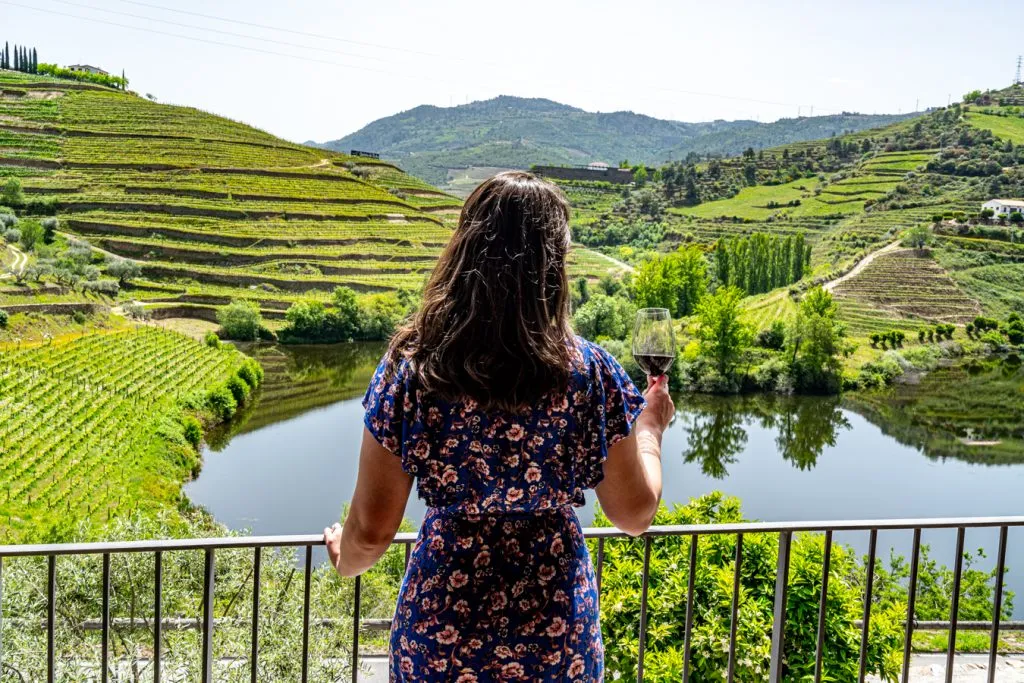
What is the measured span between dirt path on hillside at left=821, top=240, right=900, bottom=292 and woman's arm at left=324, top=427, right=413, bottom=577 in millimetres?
52018

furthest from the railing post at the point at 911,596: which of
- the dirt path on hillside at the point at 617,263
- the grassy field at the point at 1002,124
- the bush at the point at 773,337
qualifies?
the grassy field at the point at 1002,124

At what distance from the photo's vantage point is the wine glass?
1354 mm

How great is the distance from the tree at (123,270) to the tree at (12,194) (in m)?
7.79

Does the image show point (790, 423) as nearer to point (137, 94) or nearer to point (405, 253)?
point (405, 253)

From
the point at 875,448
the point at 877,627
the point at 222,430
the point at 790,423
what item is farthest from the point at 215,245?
the point at 877,627

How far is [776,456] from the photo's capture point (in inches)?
1103

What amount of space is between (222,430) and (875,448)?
73.3ft

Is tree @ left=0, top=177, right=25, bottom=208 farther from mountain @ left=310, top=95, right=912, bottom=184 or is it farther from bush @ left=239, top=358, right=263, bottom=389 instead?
mountain @ left=310, top=95, right=912, bottom=184

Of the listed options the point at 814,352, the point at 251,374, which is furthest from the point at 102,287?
the point at 814,352

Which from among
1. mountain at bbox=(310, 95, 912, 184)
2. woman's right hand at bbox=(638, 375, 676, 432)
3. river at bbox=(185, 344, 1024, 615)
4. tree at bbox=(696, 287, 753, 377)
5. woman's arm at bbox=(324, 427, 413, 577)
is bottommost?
river at bbox=(185, 344, 1024, 615)

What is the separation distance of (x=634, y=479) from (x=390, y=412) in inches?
12.9

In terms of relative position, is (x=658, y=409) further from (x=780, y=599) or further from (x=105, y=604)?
(x=105, y=604)

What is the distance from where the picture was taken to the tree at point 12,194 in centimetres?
4775

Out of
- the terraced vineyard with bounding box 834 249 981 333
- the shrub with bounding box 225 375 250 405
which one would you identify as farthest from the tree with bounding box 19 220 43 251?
the terraced vineyard with bounding box 834 249 981 333
